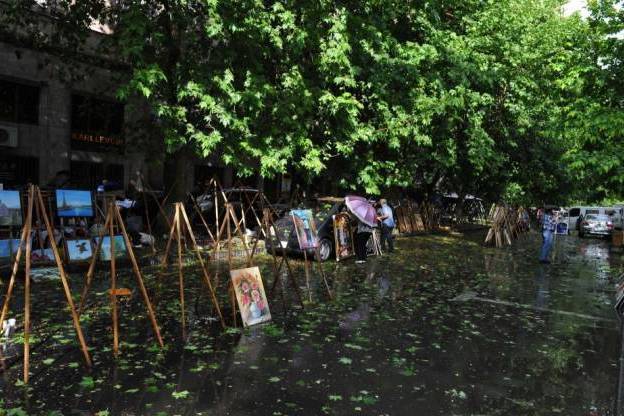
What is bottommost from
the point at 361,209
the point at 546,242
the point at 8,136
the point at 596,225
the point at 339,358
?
the point at 339,358

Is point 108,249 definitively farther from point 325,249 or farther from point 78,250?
point 325,249

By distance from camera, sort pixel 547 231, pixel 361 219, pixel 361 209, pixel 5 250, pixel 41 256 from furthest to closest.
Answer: pixel 547 231, pixel 361 209, pixel 361 219, pixel 41 256, pixel 5 250

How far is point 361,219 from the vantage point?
14.8 metres

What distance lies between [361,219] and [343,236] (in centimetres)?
148

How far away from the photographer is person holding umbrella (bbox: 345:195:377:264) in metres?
14.7

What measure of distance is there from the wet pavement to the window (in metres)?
11.9

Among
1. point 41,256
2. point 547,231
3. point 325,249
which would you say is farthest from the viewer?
point 547,231

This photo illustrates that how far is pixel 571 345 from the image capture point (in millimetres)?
7609

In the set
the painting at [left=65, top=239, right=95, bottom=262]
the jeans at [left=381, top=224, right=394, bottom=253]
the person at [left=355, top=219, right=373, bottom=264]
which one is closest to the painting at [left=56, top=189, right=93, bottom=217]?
the painting at [left=65, top=239, right=95, bottom=262]

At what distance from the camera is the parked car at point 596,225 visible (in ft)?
118

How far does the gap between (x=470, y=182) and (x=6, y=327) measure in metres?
26.8

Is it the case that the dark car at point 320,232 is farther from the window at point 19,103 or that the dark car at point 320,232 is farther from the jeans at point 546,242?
the window at point 19,103

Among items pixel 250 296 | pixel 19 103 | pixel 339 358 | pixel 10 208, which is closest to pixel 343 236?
pixel 250 296

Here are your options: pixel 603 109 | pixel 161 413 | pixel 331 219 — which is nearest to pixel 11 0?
pixel 331 219
